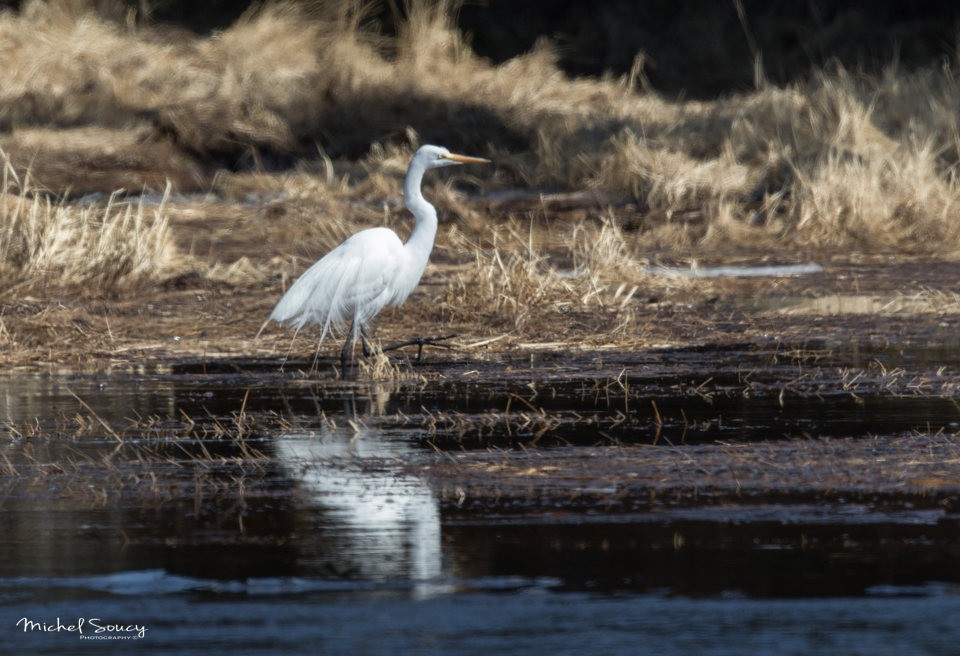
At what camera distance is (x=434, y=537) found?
17.7 ft

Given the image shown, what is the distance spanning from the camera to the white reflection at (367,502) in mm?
5117

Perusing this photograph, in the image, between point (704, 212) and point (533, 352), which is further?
point (704, 212)

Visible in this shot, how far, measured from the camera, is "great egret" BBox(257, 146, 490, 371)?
32.5ft

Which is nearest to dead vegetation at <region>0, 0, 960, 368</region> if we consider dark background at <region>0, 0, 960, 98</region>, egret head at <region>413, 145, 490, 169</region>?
egret head at <region>413, 145, 490, 169</region>

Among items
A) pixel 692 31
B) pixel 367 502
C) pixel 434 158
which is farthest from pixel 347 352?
pixel 692 31

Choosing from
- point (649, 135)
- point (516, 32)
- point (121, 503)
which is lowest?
point (121, 503)

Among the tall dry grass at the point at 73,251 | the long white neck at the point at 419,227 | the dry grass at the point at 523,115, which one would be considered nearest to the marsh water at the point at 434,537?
the long white neck at the point at 419,227

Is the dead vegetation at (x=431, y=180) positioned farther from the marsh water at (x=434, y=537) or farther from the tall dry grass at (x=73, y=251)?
the marsh water at (x=434, y=537)

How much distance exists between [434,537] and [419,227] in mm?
5162

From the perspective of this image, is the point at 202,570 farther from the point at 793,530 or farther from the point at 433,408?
the point at 433,408

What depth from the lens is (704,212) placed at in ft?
54.6

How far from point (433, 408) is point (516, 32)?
2070cm

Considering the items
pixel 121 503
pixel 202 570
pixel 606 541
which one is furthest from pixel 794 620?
pixel 121 503
